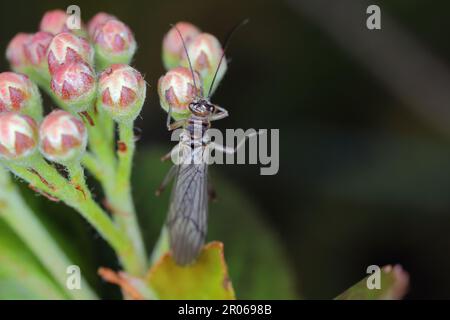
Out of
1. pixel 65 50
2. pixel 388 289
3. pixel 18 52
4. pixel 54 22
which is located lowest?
pixel 388 289

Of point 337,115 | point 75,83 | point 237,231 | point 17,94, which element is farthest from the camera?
point 337,115

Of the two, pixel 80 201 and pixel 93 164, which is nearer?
pixel 80 201

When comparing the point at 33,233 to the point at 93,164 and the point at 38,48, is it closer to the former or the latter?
the point at 93,164

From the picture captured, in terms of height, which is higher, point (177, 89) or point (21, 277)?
point (177, 89)

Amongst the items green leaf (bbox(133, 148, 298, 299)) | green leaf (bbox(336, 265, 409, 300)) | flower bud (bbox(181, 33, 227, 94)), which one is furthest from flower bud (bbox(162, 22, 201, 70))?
green leaf (bbox(336, 265, 409, 300))

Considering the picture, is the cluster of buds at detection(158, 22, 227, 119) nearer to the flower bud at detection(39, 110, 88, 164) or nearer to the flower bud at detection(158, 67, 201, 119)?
the flower bud at detection(158, 67, 201, 119)

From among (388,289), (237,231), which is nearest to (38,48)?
(237,231)
